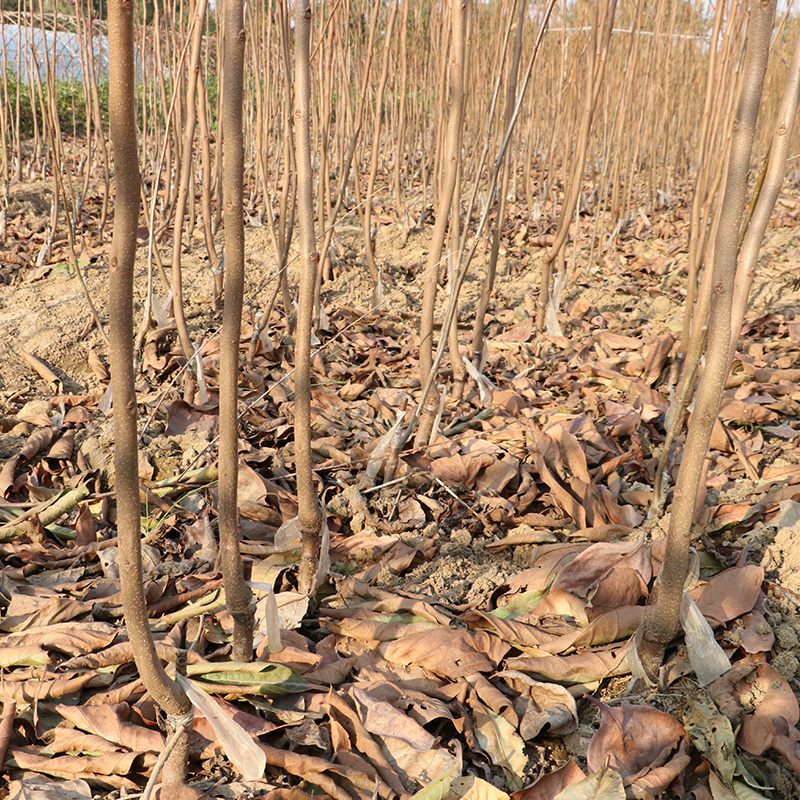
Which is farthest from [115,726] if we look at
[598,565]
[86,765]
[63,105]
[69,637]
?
[63,105]

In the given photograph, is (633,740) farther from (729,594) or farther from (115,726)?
(115,726)

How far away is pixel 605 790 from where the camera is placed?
0.70 m

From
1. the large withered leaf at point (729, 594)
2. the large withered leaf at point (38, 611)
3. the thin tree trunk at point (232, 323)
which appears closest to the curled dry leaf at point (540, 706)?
the large withered leaf at point (729, 594)

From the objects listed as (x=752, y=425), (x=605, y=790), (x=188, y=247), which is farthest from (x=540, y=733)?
(x=188, y=247)

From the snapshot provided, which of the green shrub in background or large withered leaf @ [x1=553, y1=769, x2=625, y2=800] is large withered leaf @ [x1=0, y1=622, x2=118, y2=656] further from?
the green shrub in background

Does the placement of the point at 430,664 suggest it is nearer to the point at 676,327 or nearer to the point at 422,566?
the point at 422,566

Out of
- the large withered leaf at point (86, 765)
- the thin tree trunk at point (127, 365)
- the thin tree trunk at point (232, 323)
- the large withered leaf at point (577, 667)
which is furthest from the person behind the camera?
the large withered leaf at point (577, 667)

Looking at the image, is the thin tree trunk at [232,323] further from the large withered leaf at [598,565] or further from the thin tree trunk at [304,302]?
the large withered leaf at [598,565]

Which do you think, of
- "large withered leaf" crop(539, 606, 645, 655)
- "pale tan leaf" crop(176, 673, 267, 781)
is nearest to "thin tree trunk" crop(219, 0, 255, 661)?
"pale tan leaf" crop(176, 673, 267, 781)

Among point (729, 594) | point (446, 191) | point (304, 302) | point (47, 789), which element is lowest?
point (47, 789)

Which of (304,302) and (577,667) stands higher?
(304,302)

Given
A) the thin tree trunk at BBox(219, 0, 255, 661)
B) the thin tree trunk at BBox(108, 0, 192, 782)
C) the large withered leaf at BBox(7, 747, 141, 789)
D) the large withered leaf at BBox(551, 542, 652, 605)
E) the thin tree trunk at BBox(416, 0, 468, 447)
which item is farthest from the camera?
the thin tree trunk at BBox(416, 0, 468, 447)

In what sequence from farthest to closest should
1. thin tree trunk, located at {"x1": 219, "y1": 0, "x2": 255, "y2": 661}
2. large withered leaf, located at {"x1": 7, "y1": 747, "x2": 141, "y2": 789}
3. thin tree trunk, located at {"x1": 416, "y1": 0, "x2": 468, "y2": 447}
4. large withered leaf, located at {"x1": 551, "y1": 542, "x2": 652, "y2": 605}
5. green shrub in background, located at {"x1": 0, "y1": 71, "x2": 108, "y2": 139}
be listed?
green shrub in background, located at {"x1": 0, "y1": 71, "x2": 108, "y2": 139} < thin tree trunk, located at {"x1": 416, "y1": 0, "x2": 468, "y2": 447} < large withered leaf, located at {"x1": 551, "y1": 542, "x2": 652, "y2": 605} < large withered leaf, located at {"x1": 7, "y1": 747, "x2": 141, "y2": 789} < thin tree trunk, located at {"x1": 219, "y1": 0, "x2": 255, "y2": 661}

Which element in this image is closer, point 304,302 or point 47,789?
point 47,789
